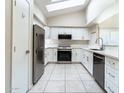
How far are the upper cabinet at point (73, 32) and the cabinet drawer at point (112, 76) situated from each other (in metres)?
5.77

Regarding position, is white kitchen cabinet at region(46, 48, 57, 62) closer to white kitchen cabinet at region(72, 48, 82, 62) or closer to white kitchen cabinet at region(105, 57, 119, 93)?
white kitchen cabinet at region(72, 48, 82, 62)

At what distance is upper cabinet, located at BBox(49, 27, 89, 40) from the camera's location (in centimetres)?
907

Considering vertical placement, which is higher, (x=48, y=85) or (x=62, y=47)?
(x=62, y=47)

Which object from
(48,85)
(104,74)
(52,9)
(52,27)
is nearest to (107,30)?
(104,74)

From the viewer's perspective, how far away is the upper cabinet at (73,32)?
907 centimetres

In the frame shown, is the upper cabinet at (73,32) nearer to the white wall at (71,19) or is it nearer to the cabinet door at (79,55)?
the white wall at (71,19)

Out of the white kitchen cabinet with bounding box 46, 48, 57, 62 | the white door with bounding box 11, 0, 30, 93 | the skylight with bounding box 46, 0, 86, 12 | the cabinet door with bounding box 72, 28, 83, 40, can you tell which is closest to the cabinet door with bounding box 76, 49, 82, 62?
the cabinet door with bounding box 72, 28, 83, 40

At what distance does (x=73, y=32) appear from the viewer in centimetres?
911

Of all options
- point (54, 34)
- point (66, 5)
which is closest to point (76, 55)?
point (54, 34)

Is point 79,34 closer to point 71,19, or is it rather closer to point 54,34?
point 71,19

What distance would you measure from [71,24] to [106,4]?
4.71 meters
